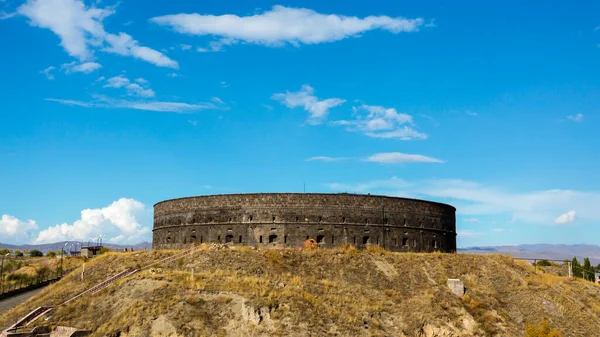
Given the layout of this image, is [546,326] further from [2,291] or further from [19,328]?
[2,291]

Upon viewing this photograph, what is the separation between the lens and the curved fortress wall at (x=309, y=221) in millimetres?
38875

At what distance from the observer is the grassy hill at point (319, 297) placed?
25.4 metres

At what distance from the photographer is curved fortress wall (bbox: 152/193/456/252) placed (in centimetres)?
3888

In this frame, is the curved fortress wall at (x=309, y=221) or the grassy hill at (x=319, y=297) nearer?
the grassy hill at (x=319, y=297)

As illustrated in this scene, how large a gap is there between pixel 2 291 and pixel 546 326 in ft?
121

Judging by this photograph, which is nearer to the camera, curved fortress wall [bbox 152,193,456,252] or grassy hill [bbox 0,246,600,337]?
grassy hill [bbox 0,246,600,337]

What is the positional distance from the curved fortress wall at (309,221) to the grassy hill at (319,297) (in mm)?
3529

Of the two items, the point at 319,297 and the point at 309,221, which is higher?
the point at 309,221

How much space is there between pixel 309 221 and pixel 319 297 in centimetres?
1120

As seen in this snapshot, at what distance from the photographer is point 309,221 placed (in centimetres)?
3891

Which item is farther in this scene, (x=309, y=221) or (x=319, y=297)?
(x=309, y=221)

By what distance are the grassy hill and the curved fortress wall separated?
139 inches

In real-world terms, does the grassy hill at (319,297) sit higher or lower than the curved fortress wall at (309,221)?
lower

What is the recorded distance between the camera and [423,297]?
1220 inches
